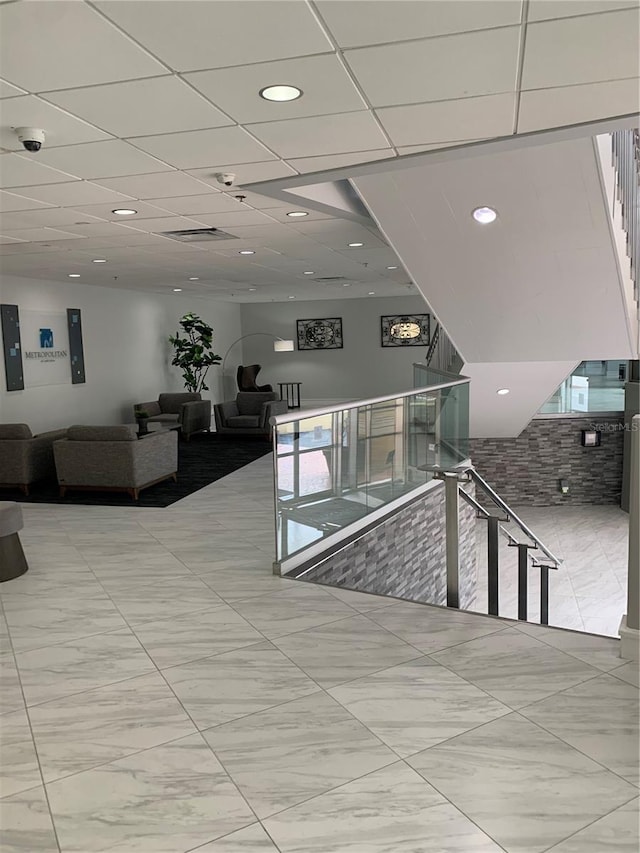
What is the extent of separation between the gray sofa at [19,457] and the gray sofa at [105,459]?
465mm

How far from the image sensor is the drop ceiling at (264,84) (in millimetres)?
2484

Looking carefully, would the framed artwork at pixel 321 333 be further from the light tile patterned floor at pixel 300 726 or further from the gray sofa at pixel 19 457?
the light tile patterned floor at pixel 300 726

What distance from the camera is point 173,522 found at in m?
6.25

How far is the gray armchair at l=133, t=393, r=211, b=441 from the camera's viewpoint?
11.8 m

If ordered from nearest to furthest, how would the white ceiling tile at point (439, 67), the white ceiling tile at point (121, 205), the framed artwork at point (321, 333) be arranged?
the white ceiling tile at point (439, 67) → the white ceiling tile at point (121, 205) → the framed artwork at point (321, 333)

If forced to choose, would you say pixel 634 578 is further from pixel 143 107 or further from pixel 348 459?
pixel 143 107

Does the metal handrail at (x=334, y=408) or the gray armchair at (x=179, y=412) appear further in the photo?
the gray armchair at (x=179, y=412)

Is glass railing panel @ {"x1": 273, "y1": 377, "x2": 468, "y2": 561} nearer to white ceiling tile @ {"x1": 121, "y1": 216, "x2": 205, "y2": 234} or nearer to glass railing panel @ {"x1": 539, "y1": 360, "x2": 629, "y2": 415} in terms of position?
white ceiling tile @ {"x1": 121, "y1": 216, "x2": 205, "y2": 234}

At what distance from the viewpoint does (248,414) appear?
42.1 feet

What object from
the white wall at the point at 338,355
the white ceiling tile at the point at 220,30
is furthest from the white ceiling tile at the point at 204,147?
the white wall at the point at 338,355

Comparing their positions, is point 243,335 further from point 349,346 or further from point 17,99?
point 17,99

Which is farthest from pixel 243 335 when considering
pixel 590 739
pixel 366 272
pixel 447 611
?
Answer: pixel 590 739

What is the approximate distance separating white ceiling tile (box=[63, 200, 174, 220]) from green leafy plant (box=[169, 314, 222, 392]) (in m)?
7.96

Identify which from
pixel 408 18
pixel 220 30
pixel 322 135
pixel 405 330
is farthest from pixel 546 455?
pixel 220 30
